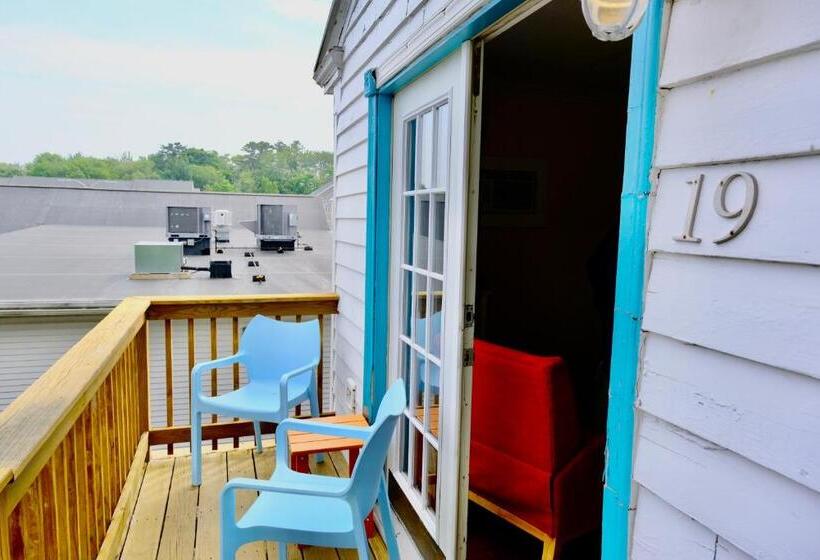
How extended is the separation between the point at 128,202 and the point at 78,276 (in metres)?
7.95

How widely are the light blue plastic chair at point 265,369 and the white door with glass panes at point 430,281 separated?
740mm

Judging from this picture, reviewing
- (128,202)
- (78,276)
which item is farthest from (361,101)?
(128,202)

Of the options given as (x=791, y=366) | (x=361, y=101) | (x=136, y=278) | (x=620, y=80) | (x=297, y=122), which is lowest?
(x=136, y=278)

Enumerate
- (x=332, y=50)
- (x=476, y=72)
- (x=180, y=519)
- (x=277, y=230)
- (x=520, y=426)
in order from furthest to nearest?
(x=277, y=230) → (x=332, y=50) → (x=180, y=519) → (x=520, y=426) → (x=476, y=72)

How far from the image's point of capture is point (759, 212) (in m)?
0.76

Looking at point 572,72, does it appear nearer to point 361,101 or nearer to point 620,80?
point 620,80

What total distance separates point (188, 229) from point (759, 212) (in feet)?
42.3

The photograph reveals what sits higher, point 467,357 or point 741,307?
point 741,307

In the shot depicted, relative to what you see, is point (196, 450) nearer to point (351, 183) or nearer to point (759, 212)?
point (351, 183)

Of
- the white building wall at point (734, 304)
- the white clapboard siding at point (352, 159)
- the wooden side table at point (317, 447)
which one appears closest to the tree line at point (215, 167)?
the white clapboard siding at point (352, 159)

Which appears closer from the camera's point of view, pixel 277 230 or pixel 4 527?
pixel 4 527

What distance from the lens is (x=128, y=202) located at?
16578 millimetres

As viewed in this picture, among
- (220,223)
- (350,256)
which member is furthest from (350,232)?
(220,223)

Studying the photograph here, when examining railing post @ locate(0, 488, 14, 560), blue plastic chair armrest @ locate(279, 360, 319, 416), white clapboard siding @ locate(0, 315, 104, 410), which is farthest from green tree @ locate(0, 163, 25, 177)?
railing post @ locate(0, 488, 14, 560)
